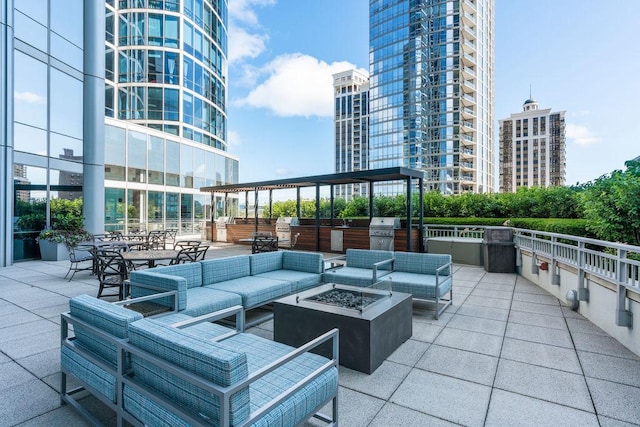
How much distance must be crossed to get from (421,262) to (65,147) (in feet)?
35.6

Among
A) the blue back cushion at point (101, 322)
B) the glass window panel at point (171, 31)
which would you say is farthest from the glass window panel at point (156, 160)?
the blue back cushion at point (101, 322)

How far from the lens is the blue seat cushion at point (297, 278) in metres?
4.44

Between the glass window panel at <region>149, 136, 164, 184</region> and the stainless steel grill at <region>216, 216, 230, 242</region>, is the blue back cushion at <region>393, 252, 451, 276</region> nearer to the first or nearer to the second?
the stainless steel grill at <region>216, 216, 230, 242</region>

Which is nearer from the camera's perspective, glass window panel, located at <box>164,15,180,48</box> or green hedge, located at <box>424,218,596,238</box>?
green hedge, located at <box>424,218,596,238</box>

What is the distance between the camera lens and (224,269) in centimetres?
435

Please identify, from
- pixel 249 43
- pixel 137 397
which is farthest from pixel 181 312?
pixel 249 43

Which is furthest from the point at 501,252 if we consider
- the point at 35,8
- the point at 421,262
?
the point at 35,8

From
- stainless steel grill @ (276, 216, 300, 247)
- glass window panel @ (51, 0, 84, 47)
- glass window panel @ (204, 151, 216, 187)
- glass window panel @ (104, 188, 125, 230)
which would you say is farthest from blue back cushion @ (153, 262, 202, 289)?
glass window panel @ (204, 151, 216, 187)

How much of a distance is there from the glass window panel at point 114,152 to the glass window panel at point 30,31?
172 inches

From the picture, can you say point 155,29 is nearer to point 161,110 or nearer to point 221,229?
point 161,110

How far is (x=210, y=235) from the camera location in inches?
617

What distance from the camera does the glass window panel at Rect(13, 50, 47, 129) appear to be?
350 inches

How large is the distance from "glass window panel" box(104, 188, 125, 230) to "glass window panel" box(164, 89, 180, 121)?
559 centimetres

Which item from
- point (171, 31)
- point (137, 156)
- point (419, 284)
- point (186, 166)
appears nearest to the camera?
point (419, 284)
